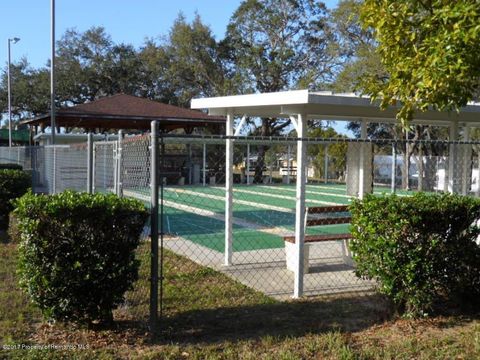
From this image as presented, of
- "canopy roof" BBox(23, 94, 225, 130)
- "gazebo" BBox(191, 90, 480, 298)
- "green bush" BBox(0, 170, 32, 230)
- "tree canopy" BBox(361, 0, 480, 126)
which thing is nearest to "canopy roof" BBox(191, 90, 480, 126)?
"gazebo" BBox(191, 90, 480, 298)

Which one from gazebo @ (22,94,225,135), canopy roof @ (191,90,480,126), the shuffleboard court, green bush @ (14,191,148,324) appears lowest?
the shuffleboard court

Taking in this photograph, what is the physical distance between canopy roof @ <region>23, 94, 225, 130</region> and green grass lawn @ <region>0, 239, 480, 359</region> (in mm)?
19923

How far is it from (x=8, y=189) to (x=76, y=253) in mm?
7085

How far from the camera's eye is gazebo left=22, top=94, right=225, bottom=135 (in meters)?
26.2

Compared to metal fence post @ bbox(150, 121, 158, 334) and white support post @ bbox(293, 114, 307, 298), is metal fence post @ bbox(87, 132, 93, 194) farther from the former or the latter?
white support post @ bbox(293, 114, 307, 298)

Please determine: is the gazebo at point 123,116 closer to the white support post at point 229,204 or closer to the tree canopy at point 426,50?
the white support post at point 229,204

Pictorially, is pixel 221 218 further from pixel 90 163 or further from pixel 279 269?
pixel 90 163

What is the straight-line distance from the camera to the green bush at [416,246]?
527cm

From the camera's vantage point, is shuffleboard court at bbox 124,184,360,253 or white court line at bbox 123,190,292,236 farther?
white court line at bbox 123,190,292,236

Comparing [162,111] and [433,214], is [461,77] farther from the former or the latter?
[162,111]

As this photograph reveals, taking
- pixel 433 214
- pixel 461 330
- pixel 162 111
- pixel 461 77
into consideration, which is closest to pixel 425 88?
pixel 461 77

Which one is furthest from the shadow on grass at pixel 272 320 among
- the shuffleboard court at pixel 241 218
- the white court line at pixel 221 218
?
the white court line at pixel 221 218

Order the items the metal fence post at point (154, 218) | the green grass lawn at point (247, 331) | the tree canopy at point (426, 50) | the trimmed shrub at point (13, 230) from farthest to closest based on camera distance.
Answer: the trimmed shrub at point (13, 230) → the metal fence post at point (154, 218) → the green grass lawn at point (247, 331) → the tree canopy at point (426, 50)

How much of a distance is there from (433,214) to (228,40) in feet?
119
